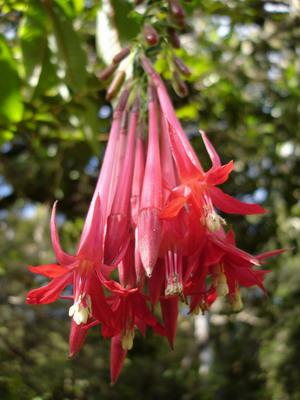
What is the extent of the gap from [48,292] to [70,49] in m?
1.07

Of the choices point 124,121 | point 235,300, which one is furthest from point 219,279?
point 124,121

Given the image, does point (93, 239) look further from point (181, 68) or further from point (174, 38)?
point (174, 38)

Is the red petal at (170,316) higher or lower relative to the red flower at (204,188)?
lower

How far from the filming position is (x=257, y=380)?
13.8ft

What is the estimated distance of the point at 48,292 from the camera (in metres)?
0.83

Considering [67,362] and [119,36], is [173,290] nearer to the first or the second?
[119,36]

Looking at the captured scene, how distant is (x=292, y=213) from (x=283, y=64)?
1453 mm

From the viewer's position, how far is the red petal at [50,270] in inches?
31.2

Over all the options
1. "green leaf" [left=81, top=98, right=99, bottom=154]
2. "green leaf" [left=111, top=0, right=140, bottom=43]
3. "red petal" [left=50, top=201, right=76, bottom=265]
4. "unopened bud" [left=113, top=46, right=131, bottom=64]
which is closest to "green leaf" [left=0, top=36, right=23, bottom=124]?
"green leaf" [left=81, top=98, right=99, bottom=154]

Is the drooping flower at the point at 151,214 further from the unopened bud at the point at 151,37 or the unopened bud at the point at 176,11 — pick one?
the unopened bud at the point at 176,11

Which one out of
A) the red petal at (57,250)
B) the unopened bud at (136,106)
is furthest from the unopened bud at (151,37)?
the red petal at (57,250)

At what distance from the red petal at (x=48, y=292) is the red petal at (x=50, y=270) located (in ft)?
0.07

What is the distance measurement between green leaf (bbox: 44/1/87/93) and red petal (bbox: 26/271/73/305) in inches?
36.0

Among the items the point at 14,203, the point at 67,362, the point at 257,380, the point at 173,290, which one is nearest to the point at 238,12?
the point at 173,290
